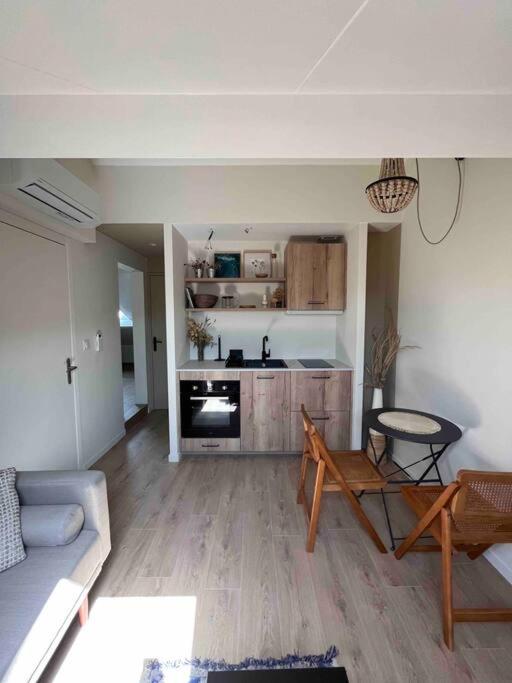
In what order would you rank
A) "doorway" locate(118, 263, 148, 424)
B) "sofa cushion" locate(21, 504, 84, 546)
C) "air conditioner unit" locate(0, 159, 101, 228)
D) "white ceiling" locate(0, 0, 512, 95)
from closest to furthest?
1. "white ceiling" locate(0, 0, 512, 95)
2. "sofa cushion" locate(21, 504, 84, 546)
3. "air conditioner unit" locate(0, 159, 101, 228)
4. "doorway" locate(118, 263, 148, 424)

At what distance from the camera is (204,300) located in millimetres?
3066

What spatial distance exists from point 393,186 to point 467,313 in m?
1.02

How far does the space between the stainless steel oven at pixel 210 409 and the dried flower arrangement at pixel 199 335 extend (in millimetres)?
566

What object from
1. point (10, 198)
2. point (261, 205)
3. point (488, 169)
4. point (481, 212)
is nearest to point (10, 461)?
point (10, 198)

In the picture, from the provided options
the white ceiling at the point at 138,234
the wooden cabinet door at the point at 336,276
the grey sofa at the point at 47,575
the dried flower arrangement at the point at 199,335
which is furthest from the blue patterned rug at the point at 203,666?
the white ceiling at the point at 138,234

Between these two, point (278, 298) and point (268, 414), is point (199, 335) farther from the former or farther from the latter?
point (268, 414)

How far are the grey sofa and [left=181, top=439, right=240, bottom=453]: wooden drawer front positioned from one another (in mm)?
1367

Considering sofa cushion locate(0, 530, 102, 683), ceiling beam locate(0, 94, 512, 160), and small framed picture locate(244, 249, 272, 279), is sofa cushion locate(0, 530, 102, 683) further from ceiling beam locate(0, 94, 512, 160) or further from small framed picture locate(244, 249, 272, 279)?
small framed picture locate(244, 249, 272, 279)

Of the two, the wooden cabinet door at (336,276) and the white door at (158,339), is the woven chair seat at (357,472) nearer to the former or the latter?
the wooden cabinet door at (336,276)

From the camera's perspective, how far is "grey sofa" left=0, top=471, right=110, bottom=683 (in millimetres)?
965

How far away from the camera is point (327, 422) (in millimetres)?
2895

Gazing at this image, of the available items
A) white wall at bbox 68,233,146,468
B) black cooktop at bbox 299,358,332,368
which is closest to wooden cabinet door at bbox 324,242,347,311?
black cooktop at bbox 299,358,332,368

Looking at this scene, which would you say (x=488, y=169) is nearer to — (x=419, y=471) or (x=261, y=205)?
(x=261, y=205)

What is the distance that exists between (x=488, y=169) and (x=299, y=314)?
198cm
